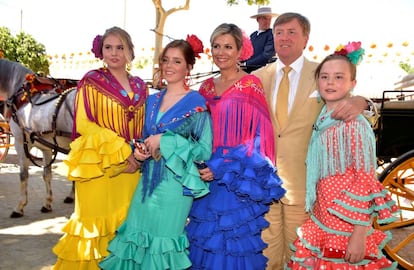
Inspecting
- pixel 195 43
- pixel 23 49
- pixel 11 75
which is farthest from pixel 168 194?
pixel 23 49

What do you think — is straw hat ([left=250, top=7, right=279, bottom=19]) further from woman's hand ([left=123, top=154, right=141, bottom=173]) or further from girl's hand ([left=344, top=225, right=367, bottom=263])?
girl's hand ([left=344, top=225, right=367, bottom=263])

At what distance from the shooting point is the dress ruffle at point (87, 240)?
2818 mm

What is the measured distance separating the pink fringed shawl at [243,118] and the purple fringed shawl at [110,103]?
65 cm

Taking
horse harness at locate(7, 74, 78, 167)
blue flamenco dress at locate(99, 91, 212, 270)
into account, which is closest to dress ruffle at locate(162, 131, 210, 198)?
blue flamenco dress at locate(99, 91, 212, 270)

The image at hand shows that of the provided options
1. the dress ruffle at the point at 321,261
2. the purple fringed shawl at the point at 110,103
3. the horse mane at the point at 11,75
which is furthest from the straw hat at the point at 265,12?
the horse mane at the point at 11,75

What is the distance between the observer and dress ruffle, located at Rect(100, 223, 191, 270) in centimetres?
245

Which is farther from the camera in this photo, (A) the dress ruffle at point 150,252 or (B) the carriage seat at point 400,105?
(B) the carriage seat at point 400,105

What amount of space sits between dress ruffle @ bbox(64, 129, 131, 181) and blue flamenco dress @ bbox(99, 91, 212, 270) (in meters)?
0.26

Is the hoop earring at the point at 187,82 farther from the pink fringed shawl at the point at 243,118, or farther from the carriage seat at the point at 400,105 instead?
the carriage seat at the point at 400,105

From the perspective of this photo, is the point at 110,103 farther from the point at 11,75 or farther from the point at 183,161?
the point at 11,75

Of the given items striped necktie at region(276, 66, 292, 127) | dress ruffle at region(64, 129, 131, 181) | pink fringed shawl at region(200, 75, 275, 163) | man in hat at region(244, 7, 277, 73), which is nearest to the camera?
pink fringed shawl at region(200, 75, 275, 163)

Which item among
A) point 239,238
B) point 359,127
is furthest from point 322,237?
point 359,127

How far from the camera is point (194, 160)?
8.22ft

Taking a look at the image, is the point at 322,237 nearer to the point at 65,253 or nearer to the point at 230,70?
the point at 230,70
